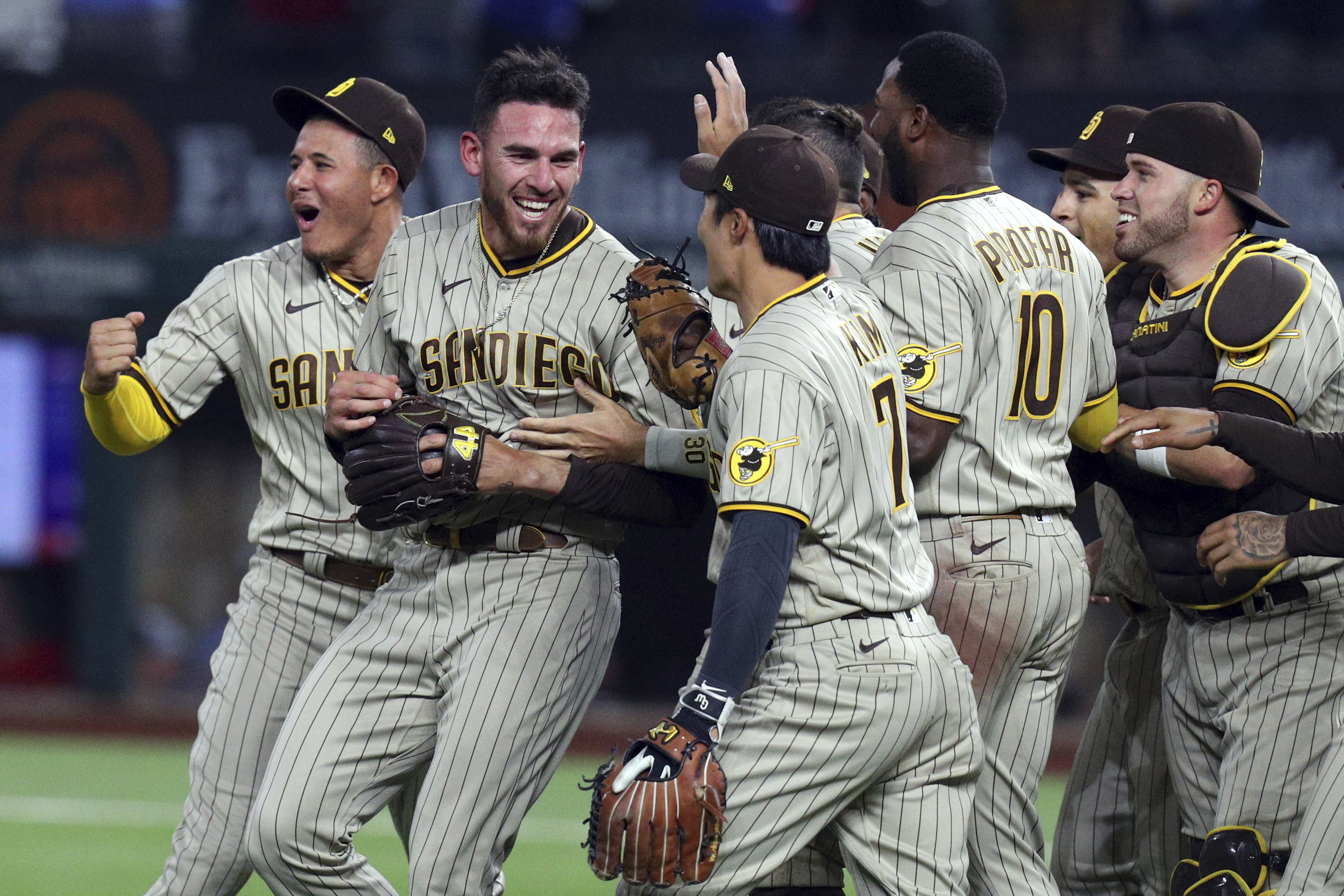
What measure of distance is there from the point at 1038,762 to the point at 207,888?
6.91 ft

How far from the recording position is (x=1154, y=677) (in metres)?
4.93

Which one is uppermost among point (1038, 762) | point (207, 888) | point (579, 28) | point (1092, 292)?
point (579, 28)

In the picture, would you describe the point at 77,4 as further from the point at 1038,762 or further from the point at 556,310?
the point at 1038,762

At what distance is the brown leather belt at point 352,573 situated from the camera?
4684 millimetres

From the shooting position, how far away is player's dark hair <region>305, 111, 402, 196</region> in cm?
486

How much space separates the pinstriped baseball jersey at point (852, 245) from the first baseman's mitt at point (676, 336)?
41 cm

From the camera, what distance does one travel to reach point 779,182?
138 inches

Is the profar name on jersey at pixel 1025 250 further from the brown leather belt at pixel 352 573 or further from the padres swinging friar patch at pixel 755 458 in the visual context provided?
the brown leather belt at pixel 352 573

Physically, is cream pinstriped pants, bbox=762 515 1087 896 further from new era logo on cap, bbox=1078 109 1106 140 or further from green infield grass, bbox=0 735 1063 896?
green infield grass, bbox=0 735 1063 896

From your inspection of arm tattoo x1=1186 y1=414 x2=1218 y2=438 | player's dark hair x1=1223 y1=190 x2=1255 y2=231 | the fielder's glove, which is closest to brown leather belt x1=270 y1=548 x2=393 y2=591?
the fielder's glove

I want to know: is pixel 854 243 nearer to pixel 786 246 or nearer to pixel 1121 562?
pixel 786 246

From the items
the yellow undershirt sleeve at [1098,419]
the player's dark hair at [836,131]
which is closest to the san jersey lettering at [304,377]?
the player's dark hair at [836,131]

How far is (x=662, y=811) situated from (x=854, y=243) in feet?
6.34

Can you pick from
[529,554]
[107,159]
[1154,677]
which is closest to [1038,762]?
[1154,677]
